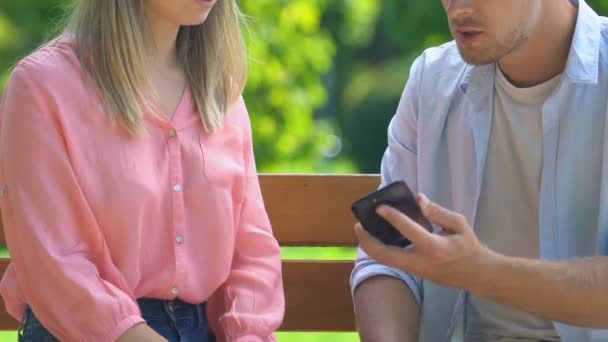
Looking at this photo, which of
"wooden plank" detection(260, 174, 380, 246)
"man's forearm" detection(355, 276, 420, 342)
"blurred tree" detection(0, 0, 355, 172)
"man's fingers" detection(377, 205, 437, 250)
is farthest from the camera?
"blurred tree" detection(0, 0, 355, 172)

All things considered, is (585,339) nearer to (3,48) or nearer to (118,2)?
(118,2)

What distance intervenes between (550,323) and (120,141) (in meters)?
1.08

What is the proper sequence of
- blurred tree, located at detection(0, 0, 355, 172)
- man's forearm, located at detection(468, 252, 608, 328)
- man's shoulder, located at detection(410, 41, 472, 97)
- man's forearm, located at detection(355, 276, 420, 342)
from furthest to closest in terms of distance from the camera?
blurred tree, located at detection(0, 0, 355, 172)
man's shoulder, located at detection(410, 41, 472, 97)
man's forearm, located at detection(355, 276, 420, 342)
man's forearm, located at detection(468, 252, 608, 328)

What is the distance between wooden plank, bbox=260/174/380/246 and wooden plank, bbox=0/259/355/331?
76 mm

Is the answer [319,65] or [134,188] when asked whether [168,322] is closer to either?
[134,188]

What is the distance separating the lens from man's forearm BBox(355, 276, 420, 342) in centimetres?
300

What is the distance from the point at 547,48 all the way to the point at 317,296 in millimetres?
1014

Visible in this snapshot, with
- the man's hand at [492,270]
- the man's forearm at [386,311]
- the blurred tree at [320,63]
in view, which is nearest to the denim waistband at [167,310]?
the man's forearm at [386,311]

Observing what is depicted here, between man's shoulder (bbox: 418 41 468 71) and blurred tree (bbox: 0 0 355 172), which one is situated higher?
man's shoulder (bbox: 418 41 468 71)

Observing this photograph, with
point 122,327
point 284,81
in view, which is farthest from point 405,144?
point 284,81

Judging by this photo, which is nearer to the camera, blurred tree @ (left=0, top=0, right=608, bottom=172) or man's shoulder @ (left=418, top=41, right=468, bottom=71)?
man's shoulder @ (left=418, top=41, right=468, bottom=71)

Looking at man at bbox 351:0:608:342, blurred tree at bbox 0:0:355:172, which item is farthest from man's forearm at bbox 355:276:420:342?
blurred tree at bbox 0:0:355:172

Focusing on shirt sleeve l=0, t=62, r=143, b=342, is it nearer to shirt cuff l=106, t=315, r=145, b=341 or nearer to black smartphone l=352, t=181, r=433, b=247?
shirt cuff l=106, t=315, r=145, b=341

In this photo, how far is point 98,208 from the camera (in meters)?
2.84
